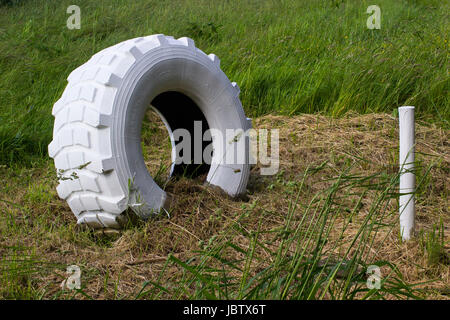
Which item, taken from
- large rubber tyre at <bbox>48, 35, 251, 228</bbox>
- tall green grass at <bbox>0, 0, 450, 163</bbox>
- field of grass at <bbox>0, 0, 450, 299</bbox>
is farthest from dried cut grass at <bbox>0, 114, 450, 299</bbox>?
tall green grass at <bbox>0, 0, 450, 163</bbox>

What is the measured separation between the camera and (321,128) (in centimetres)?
378

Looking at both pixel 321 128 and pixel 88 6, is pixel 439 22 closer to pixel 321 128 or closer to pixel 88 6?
pixel 321 128

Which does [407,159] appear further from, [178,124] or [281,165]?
[178,124]

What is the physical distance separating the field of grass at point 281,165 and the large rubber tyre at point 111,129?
0.51 ft

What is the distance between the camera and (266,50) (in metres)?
5.02

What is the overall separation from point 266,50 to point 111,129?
302 centimetres

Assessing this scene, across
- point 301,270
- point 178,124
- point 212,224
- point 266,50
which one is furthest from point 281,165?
point 266,50

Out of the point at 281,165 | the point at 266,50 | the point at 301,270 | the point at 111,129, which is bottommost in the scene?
the point at 301,270

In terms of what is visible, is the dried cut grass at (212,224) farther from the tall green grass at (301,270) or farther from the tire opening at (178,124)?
the tire opening at (178,124)

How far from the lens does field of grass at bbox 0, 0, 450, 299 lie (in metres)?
1.72

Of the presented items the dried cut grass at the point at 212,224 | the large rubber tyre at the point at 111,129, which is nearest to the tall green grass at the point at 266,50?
the dried cut grass at the point at 212,224

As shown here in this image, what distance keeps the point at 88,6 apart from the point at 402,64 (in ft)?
14.9

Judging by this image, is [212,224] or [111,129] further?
[212,224]

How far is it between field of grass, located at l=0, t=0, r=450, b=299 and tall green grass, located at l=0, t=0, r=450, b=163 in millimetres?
19
